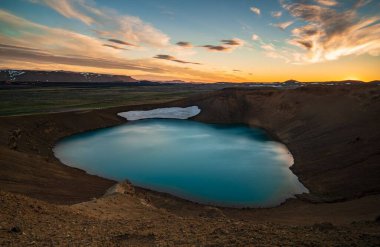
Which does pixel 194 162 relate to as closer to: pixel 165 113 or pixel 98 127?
pixel 98 127

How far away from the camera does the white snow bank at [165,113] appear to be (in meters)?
81.0

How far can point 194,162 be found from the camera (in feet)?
128

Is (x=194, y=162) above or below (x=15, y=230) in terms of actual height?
below

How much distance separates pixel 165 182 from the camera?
3012 cm

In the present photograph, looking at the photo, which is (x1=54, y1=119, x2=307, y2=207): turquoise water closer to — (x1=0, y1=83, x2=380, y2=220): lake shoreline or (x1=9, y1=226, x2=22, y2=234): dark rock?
(x1=0, y1=83, x2=380, y2=220): lake shoreline

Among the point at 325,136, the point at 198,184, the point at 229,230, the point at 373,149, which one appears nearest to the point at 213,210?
the point at 229,230

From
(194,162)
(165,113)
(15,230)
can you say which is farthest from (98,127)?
(15,230)

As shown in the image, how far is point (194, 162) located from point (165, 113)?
5127cm

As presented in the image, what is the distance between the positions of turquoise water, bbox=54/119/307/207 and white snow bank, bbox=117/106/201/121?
14.9 m

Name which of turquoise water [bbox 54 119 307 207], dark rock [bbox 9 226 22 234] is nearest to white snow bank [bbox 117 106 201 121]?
turquoise water [bbox 54 119 307 207]

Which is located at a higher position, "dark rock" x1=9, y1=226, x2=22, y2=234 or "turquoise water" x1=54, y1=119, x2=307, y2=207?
"dark rock" x1=9, y1=226, x2=22, y2=234

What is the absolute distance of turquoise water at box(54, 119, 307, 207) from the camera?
90.9ft

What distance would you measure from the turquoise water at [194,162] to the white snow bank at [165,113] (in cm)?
1493

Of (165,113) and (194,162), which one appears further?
(165,113)
